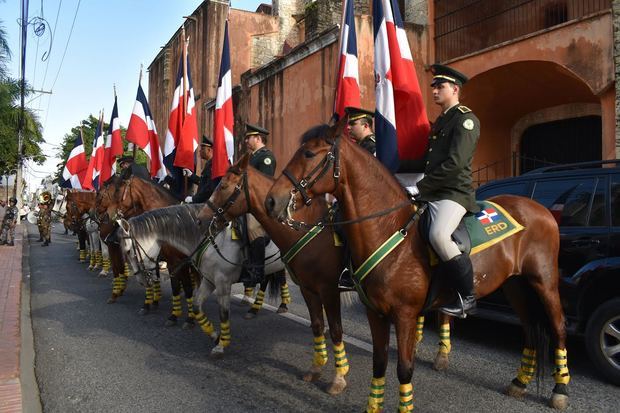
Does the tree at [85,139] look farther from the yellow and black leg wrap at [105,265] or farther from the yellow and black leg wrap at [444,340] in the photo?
the yellow and black leg wrap at [444,340]

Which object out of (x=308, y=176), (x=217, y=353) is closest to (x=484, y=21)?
(x=217, y=353)

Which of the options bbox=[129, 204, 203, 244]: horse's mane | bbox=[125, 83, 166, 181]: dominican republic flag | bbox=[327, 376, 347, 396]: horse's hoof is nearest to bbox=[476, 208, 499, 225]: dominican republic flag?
bbox=[327, 376, 347, 396]: horse's hoof

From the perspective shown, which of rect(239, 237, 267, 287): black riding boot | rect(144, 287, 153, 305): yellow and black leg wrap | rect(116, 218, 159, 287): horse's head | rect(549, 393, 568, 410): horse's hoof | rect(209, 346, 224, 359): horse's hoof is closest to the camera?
rect(549, 393, 568, 410): horse's hoof

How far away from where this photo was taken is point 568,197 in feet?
16.9

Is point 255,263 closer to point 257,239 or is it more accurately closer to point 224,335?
point 257,239

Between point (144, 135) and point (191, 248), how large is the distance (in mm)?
5069

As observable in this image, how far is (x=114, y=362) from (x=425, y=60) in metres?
11.7

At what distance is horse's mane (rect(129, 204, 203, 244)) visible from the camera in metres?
6.23

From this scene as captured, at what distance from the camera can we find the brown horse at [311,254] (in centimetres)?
459

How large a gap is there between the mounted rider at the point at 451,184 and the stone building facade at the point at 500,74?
285 inches

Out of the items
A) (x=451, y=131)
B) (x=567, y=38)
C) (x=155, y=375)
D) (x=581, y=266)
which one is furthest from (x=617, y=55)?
(x=155, y=375)

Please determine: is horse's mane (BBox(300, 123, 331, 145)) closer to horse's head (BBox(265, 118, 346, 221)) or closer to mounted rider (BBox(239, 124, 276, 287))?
horse's head (BBox(265, 118, 346, 221))

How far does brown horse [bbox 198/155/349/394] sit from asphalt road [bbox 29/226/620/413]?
0.31 m

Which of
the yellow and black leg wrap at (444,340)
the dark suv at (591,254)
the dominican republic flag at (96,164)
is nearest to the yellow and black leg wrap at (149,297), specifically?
the yellow and black leg wrap at (444,340)
